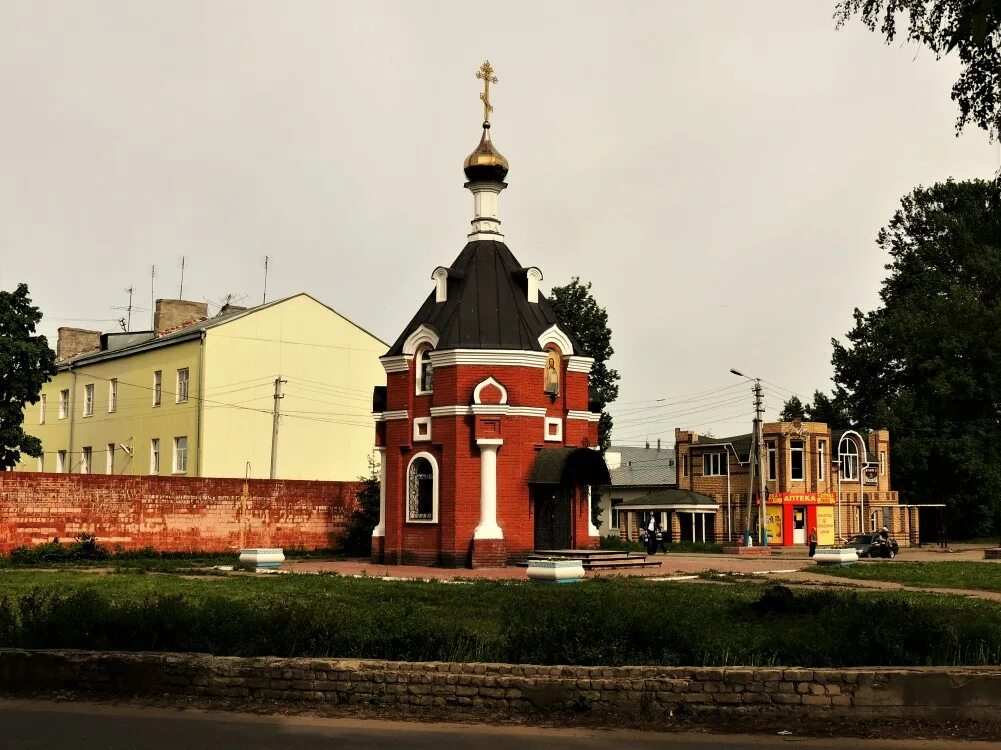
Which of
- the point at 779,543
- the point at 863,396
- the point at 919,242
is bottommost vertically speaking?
the point at 779,543

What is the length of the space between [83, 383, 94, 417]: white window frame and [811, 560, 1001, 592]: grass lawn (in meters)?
32.6

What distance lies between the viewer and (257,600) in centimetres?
1702

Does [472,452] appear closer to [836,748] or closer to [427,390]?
[427,390]

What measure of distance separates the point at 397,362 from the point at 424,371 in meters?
0.84

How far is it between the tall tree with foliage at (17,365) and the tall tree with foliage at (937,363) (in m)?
36.7

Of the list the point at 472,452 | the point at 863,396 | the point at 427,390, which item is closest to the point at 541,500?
the point at 472,452

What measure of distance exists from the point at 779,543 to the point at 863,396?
17960mm

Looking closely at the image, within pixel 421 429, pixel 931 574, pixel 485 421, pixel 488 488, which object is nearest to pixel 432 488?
pixel 421 429

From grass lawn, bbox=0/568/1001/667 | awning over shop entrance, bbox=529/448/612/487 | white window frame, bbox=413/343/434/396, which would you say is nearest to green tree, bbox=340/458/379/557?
white window frame, bbox=413/343/434/396

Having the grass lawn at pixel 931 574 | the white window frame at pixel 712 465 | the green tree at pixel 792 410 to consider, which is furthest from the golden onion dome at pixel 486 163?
the green tree at pixel 792 410

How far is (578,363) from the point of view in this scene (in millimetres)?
31703

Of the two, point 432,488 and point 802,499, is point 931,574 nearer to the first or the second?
point 432,488

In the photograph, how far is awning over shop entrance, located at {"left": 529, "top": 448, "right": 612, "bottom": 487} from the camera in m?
29.2

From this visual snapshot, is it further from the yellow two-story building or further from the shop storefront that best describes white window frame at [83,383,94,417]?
the shop storefront
